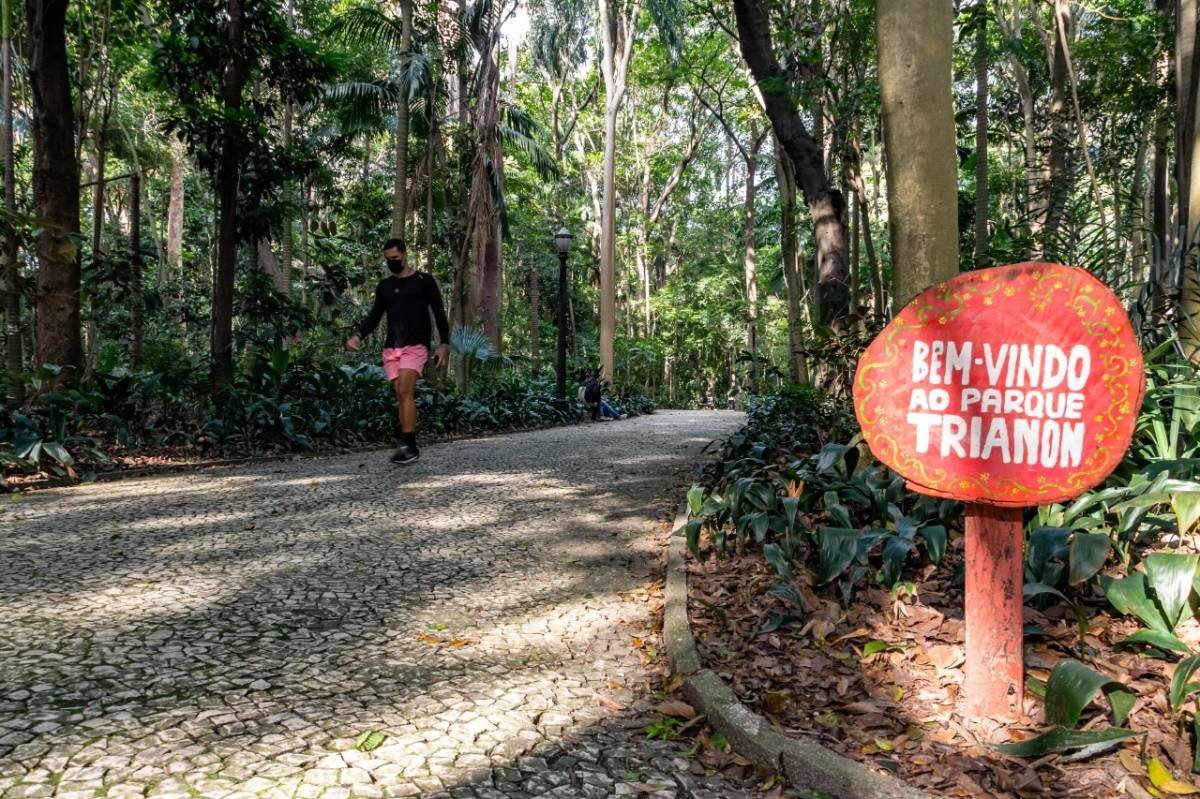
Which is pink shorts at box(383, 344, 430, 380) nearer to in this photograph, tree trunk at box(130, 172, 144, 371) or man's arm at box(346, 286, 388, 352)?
man's arm at box(346, 286, 388, 352)

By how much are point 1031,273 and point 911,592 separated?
1367 mm

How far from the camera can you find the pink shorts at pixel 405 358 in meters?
6.52

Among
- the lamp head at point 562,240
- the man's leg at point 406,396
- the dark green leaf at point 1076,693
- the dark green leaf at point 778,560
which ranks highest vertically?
the lamp head at point 562,240

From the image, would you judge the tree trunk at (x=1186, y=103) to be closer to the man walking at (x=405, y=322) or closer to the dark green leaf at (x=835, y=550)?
the dark green leaf at (x=835, y=550)

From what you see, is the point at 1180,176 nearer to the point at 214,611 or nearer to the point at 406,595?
the point at 406,595

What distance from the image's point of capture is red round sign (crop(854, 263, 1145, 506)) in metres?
1.82

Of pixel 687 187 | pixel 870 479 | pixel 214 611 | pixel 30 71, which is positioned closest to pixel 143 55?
pixel 30 71

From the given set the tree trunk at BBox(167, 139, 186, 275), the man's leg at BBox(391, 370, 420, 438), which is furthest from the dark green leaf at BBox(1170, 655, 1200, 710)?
the tree trunk at BBox(167, 139, 186, 275)

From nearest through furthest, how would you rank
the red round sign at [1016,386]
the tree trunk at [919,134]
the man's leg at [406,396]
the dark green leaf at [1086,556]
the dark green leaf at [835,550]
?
the red round sign at [1016,386] → the dark green leaf at [1086,556] → the dark green leaf at [835,550] → the tree trunk at [919,134] → the man's leg at [406,396]

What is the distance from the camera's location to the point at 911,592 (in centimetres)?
274

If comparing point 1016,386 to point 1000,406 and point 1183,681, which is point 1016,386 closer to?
point 1000,406

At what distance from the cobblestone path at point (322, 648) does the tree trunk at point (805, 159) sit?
163 inches

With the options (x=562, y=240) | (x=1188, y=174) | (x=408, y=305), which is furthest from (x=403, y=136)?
(x=1188, y=174)

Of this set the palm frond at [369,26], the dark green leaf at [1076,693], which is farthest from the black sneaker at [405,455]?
the palm frond at [369,26]
